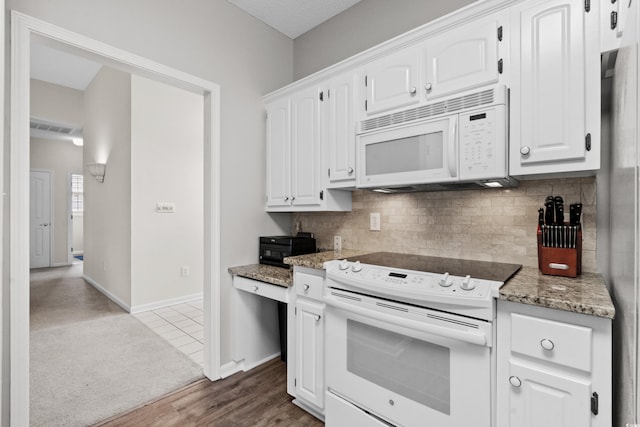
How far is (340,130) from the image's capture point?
2230 millimetres

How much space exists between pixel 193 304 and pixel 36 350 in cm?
169

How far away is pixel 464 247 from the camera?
200 cm

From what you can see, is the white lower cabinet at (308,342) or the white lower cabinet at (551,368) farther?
the white lower cabinet at (308,342)

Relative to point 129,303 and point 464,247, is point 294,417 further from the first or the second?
point 129,303

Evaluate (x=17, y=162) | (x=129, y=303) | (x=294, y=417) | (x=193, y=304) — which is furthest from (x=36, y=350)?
(x=294, y=417)

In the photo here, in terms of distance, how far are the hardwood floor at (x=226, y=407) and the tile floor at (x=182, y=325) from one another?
1.48ft

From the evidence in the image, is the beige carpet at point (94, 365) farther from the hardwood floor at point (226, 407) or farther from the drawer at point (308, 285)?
the drawer at point (308, 285)

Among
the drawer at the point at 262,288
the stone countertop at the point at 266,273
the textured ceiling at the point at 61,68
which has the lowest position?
the drawer at the point at 262,288

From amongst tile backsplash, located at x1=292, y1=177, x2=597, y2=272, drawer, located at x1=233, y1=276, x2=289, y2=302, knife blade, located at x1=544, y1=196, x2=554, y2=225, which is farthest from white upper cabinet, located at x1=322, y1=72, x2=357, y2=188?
knife blade, located at x1=544, y1=196, x2=554, y2=225

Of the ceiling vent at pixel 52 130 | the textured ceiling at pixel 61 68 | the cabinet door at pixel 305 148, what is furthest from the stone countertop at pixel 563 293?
the ceiling vent at pixel 52 130

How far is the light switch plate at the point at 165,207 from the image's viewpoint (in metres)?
4.07

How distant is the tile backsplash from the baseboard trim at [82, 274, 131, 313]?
3090 millimetres

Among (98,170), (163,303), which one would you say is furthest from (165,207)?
(98,170)

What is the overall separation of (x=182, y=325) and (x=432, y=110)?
3309 millimetres
